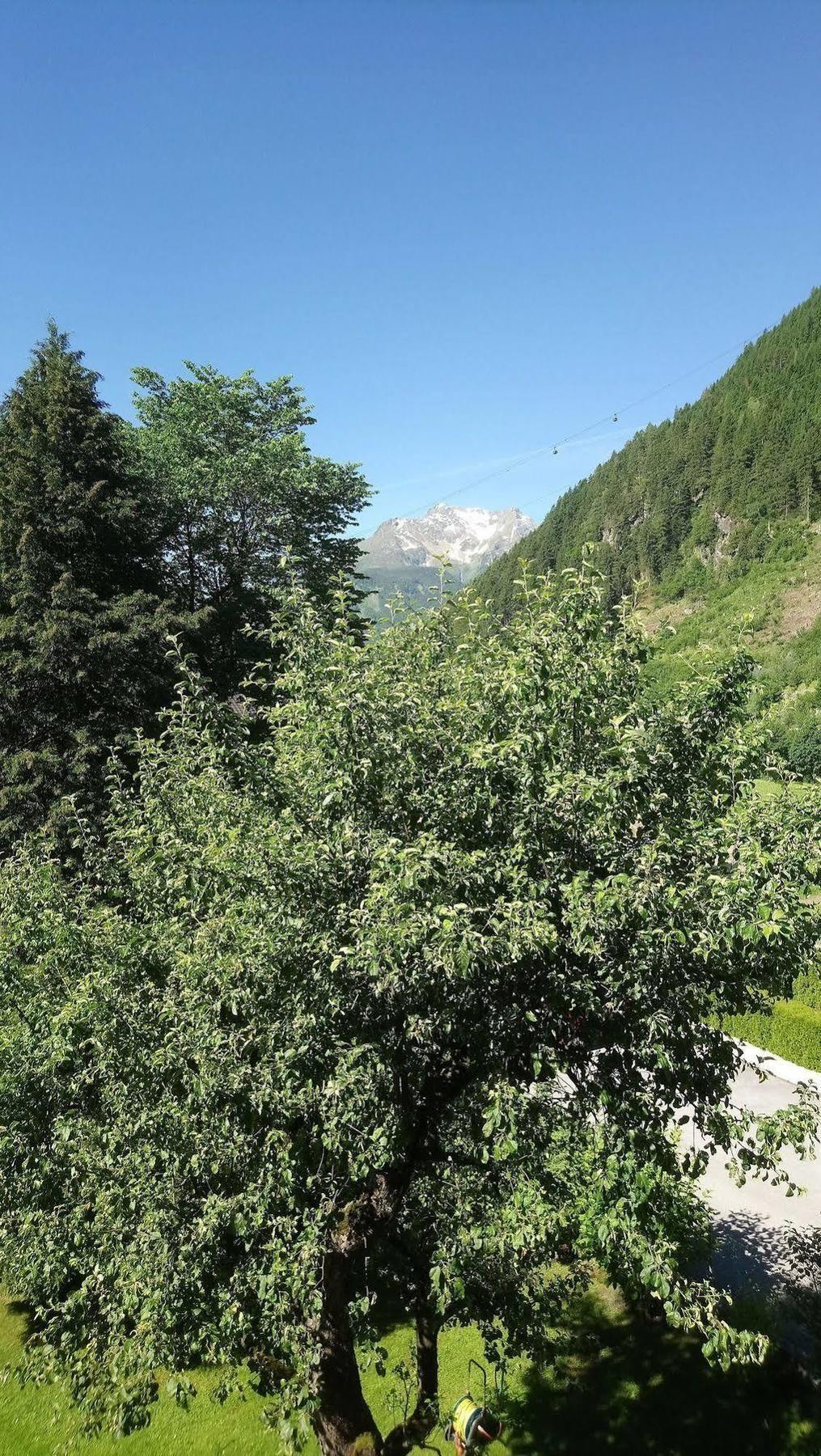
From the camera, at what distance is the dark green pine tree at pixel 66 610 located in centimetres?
2192

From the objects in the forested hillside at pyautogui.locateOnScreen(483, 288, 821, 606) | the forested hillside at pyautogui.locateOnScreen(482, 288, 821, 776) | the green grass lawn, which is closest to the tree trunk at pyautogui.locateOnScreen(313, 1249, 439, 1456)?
the green grass lawn

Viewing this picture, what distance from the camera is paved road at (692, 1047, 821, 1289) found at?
15047 mm

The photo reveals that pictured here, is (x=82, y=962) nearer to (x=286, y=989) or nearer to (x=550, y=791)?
(x=286, y=989)

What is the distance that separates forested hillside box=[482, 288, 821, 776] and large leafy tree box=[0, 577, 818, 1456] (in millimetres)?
72720

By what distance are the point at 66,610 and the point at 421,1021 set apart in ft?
64.5

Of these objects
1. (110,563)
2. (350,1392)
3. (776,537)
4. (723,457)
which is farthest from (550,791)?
(723,457)

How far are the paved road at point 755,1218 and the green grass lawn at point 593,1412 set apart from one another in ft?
6.93

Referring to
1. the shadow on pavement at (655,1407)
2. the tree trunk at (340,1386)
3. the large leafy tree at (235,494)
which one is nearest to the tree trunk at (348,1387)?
the tree trunk at (340,1386)

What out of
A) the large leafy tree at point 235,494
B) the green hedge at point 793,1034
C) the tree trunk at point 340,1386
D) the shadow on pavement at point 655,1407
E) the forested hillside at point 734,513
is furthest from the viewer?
the forested hillside at point 734,513

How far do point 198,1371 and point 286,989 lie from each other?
10411 millimetres

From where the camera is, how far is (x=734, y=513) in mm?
121625

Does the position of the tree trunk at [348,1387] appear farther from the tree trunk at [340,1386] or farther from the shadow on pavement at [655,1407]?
the shadow on pavement at [655,1407]

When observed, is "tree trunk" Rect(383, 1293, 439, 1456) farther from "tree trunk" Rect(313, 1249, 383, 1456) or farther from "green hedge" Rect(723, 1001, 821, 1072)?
"green hedge" Rect(723, 1001, 821, 1072)

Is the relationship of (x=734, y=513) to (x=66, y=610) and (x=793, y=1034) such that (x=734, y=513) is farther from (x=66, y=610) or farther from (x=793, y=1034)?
(x=66, y=610)
